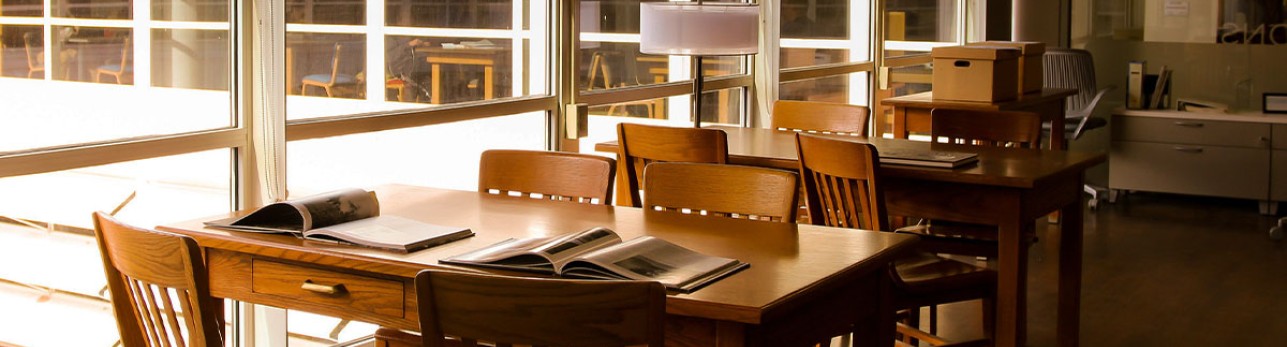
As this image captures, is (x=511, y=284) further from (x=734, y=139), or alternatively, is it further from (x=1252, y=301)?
(x=1252, y=301)

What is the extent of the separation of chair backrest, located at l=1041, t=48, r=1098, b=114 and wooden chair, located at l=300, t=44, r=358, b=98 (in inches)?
194

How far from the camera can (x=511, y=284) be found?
1826mm

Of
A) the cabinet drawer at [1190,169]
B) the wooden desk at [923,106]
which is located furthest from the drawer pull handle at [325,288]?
the cabinet drawer at [1190,169]

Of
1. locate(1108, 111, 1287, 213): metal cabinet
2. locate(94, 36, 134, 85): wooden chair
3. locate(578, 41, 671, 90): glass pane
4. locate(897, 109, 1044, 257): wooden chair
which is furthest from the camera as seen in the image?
locate(1108, 111, 1287, 213): metal cabinet

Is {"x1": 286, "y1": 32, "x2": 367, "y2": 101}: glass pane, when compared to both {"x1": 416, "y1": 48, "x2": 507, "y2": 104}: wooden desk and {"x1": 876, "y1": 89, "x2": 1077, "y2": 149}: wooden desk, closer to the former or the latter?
{"x1": 416, "y1": 48, "x2": 507, "y2": 104}: wooden desk

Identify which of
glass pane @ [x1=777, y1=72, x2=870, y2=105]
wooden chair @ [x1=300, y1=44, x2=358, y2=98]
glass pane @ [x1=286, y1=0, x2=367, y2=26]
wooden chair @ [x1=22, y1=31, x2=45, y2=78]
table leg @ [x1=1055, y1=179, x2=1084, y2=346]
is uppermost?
glass pane @ [x1=286, y1=0, x2=367, y2=26]

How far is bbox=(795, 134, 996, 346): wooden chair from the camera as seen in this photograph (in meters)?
3.42

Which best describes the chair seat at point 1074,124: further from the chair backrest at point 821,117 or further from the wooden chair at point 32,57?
the wooden chair at point 32,57

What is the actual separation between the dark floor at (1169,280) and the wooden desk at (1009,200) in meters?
0.53

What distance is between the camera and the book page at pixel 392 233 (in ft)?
8.18

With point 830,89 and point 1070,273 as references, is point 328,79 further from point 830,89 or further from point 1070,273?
point 830,89

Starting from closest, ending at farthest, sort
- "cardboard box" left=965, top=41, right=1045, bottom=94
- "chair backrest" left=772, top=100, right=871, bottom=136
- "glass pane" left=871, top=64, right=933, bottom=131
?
"chair backrest" left=772, top=100, right=871, bottom=136
"cardboard box" left=965, top=41, right=1045, bottom=94
"glass pane" left=871, top=64, right=933, bottom=131

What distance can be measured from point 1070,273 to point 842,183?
2.90ft

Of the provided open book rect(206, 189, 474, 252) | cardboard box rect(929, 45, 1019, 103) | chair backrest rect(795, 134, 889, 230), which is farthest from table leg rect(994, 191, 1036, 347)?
cardboard box rect(929, 45, 1019, 103)
